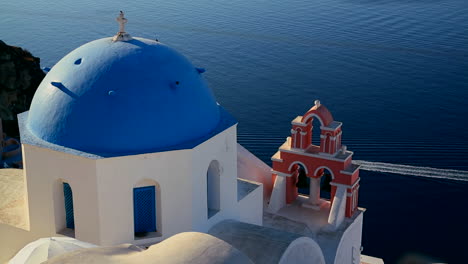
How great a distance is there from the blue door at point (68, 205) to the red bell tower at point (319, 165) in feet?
19.0

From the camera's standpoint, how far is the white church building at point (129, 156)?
10094 millimetres

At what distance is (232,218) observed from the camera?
12.1 meters

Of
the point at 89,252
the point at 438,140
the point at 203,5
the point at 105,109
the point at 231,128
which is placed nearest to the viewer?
the point at 89,252

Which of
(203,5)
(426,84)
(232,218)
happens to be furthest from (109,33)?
(232,218)

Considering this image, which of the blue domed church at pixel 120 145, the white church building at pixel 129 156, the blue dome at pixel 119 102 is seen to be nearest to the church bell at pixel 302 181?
the white church building at pixel 129 156

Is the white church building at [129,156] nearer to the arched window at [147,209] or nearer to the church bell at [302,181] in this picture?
the arched window at [147,209]

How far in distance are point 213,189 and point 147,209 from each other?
1514mm

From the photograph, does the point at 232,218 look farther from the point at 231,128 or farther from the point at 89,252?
the point at 89,252

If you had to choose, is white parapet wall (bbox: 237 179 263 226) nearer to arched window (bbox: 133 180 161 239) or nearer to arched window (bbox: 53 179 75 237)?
arched window (bbox: 133 180 161 239)

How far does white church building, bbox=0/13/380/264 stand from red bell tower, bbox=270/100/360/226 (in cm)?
363

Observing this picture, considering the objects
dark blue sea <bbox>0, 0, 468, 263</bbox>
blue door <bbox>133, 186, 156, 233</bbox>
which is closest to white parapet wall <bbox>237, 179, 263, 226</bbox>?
blue door <bbox>133, 186, 156, 233</bbox>

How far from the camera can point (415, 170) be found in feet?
89.8

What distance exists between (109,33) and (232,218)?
111 ft

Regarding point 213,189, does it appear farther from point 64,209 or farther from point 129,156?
point 64,209
